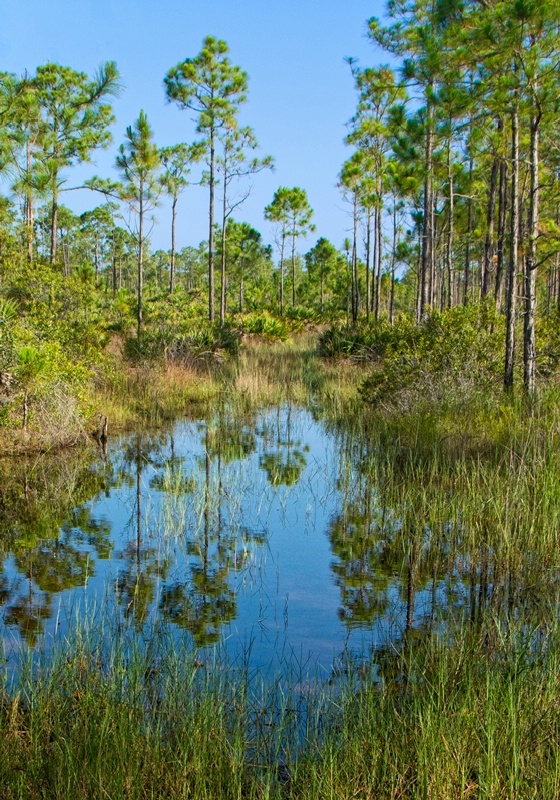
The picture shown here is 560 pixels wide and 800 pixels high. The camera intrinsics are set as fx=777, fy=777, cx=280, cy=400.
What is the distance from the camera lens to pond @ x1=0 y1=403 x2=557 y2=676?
4812 millimetres

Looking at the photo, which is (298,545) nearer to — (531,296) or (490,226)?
(531,296)

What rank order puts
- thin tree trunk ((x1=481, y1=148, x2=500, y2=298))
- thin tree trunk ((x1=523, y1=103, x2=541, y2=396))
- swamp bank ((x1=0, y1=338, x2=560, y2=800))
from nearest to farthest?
swamp bank ((x1=0, y1=338, x2=560, y2=800)), thin tree trunk ((x1=523, y1=103, x2=541, y2=396)), thin tree trunk ((x1=481, y1=148, x2=500, y2=298))

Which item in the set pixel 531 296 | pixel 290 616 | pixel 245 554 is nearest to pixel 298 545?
pixel 245 554

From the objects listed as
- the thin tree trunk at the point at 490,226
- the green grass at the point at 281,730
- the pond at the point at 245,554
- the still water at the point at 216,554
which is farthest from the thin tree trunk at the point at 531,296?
the green grass at the point at 281,730

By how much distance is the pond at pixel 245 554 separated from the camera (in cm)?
481

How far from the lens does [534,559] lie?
5656 millimetres

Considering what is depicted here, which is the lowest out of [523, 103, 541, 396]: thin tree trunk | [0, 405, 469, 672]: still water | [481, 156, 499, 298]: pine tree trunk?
[0, 405, 469, 672]: still water

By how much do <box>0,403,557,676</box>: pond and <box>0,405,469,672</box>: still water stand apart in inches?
0.7

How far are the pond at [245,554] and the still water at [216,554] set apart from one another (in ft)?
0.06

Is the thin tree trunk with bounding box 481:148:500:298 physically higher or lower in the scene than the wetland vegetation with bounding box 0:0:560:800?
higher

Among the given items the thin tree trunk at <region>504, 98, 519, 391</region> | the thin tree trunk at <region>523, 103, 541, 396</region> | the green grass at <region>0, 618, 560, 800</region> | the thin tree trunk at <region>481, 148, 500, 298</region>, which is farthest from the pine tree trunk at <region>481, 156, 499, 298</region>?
the green grass at <region>0, 618, 560, 800</region>

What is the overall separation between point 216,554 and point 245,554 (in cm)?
24

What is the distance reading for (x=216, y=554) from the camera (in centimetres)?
634

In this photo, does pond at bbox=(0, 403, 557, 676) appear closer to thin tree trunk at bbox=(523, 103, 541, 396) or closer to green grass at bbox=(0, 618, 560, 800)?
green grass at bbox=(0, 618, 560, 800)
